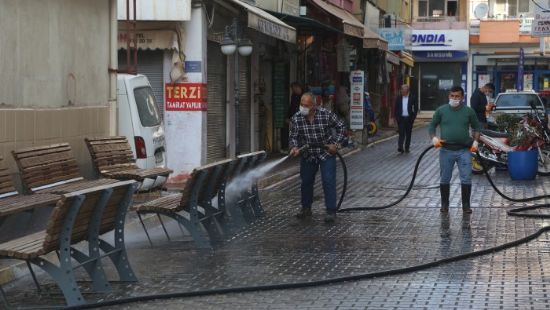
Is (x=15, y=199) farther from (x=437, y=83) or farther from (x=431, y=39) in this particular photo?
(x=437, y=83)

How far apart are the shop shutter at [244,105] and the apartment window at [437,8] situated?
115ft

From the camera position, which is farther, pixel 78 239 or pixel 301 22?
pixel 301 22

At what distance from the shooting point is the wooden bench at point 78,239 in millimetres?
7262

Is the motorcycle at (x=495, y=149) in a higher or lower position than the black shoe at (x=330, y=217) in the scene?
higher

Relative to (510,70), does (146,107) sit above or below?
below

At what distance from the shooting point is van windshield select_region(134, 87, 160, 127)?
49.5 feet

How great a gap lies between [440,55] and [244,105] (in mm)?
33511

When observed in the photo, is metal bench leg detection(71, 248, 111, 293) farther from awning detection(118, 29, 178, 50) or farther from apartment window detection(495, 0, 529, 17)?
apartment window detection(495, 0, 529, 17)

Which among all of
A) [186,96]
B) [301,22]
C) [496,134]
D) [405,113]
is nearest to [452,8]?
[405,113]

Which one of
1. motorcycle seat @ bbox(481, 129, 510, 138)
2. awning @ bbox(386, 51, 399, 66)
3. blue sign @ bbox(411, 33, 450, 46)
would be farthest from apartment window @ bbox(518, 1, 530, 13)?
motorcycle seat @ bbox(481, 129, 510, 138)

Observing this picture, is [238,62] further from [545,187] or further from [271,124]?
[545,187]

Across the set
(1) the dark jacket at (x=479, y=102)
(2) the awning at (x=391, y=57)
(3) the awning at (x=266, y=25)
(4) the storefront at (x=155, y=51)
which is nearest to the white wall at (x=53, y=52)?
(4) the storefront at (x=155, y=51)

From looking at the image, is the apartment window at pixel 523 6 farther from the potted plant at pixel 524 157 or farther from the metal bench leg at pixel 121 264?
the metal bench leg at pixel 121 264

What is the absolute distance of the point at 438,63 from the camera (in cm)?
5516
